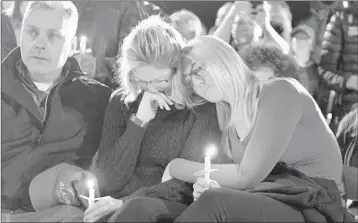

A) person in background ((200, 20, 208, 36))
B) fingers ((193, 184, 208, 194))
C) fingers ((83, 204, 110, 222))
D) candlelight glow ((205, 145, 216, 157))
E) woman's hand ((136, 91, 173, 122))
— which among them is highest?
person in background ((200, 20, 208, 36))

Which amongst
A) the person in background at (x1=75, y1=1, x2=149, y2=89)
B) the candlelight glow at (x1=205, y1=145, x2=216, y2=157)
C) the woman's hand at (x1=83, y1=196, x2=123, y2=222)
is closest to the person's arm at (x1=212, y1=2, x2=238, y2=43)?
the person in background at (x1=75, y1=1, x2=149, y2=89)

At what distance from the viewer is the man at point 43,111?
204cm

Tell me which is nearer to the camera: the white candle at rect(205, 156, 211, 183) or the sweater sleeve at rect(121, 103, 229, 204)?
the white candle at rect(205, 156, 211, 183)

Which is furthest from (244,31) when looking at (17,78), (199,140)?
(17,78)

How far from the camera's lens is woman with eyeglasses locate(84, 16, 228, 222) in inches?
74.4

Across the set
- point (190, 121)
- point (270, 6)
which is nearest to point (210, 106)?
point (190, 121)

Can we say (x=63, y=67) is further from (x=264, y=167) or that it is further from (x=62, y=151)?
(x=264, y=167)

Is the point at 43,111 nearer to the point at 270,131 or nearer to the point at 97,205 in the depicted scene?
the point at 97,205

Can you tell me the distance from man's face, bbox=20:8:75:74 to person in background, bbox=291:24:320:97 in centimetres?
74

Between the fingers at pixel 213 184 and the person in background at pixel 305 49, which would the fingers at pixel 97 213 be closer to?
the fingers at pixel 213 184

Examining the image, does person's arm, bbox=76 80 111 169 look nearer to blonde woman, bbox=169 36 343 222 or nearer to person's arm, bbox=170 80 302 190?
blonde woman, bbox=169 36 343 222

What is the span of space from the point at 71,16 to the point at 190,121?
519 millimetres

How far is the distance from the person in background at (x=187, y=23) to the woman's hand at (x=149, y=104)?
0.24 meters

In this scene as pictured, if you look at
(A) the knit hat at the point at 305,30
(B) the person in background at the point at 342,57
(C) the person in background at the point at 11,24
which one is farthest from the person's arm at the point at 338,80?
(C) the person in background at the point at 11,24
